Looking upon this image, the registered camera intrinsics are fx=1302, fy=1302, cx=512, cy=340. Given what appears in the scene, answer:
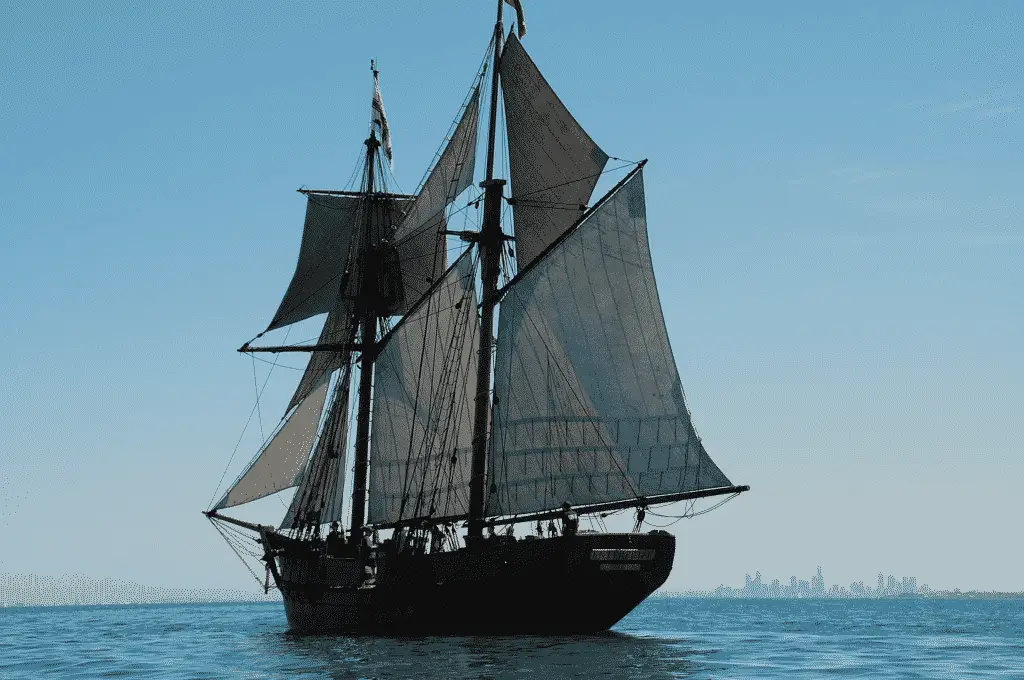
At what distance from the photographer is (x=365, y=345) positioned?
6381 cm

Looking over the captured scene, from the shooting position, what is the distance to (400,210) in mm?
67562

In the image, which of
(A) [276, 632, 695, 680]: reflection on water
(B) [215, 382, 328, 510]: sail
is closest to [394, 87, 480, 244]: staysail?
(B) [215, 382, 328, 510]: sail

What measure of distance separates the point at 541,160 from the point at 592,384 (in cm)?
1019

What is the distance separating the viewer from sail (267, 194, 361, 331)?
6725cm

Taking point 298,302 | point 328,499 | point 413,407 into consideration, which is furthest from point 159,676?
point 298,302

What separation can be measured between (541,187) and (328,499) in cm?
1988

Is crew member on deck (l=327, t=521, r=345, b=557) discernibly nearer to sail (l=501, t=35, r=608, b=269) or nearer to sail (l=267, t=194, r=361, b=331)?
sail (l=267, t=194, r=361, b=331)

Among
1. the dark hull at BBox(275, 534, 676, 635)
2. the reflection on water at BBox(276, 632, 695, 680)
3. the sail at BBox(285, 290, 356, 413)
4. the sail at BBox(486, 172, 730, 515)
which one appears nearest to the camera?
the reflection on water at BBox(276, 632, 695, 680)

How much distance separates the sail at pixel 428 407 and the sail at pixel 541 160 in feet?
11.3

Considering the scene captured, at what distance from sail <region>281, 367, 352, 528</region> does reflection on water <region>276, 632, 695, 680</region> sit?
12.6 m

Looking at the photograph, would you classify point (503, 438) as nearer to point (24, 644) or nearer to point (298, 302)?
point (298, 302)

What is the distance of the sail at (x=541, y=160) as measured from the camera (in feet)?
174

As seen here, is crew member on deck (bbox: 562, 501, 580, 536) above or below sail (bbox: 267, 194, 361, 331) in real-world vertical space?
below

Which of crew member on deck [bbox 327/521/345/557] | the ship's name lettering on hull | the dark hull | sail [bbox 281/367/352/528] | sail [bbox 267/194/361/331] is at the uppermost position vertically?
sail [bbox 267/194/361/331]
